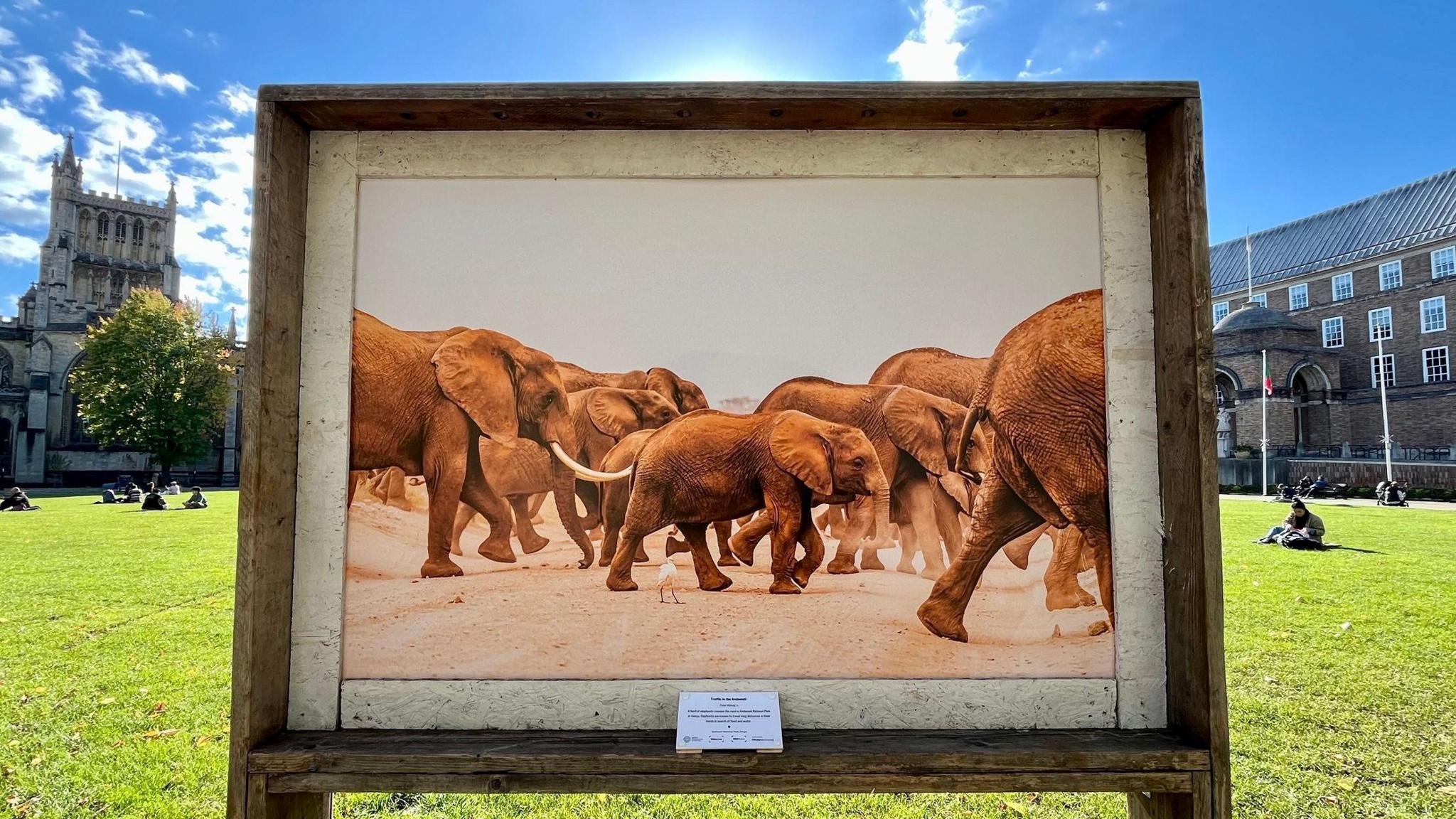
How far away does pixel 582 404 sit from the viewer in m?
2.90

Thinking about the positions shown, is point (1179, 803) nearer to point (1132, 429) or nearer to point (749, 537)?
point (1132, 429)

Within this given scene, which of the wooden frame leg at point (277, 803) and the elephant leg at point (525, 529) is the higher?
the elephant leg at point (525, 529)

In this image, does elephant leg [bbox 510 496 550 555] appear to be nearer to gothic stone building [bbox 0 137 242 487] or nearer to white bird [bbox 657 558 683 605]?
white bird [bbox 657 558 683 605]

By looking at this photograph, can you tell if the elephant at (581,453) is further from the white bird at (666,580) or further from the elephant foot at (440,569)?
the white bird at (666,580)

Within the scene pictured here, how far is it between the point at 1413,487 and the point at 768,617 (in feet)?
109

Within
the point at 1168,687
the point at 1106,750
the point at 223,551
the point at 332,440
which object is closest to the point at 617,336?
the point at 332,440

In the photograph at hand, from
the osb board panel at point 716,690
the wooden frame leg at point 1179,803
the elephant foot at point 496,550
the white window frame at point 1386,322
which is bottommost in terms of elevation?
the wooden frame leg at point 1179,803

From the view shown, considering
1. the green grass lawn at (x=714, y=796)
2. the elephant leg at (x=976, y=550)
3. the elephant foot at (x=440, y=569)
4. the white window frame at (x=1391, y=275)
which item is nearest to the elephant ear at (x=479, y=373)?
the elephant foot at (x=440, y=569)

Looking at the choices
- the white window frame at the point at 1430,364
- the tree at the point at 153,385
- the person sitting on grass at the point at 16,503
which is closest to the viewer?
the person sitting on grass at the point at 16,503

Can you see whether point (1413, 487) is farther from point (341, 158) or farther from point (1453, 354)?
point (341, 158)

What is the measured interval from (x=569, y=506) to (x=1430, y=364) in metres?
55.2

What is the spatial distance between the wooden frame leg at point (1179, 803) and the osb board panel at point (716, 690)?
1.10 feet

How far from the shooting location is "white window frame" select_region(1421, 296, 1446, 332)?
3878 cm

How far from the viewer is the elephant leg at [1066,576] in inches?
112
